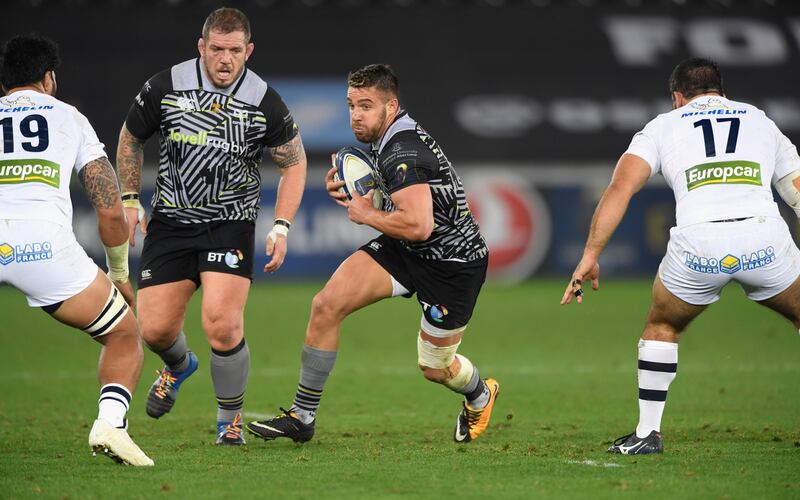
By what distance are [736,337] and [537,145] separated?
25.9ft

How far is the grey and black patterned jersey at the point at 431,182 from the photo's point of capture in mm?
7266

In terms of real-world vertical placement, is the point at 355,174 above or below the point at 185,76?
below

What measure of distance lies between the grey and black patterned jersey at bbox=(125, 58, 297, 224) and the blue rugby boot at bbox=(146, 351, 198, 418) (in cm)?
125

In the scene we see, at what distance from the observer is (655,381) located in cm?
704

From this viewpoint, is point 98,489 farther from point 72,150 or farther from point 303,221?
point 303,221

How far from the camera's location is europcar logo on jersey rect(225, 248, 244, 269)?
24.9 feet

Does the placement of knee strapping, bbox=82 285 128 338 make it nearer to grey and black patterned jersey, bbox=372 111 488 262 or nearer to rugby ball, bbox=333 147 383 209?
rugby ball, bbox=333 147 383 209

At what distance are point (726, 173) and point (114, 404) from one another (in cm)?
382

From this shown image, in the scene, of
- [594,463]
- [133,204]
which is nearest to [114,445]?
[133,204]

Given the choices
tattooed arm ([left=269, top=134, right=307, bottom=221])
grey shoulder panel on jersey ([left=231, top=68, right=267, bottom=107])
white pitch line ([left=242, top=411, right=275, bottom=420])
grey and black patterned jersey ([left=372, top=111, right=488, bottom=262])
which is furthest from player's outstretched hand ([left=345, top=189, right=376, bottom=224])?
white pitch line ([left=242, top=411, right=275, bottom=420])

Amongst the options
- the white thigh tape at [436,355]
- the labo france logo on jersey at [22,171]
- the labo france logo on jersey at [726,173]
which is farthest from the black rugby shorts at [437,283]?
the labo france logo on jersey at [22,171]

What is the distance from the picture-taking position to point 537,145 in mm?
21359

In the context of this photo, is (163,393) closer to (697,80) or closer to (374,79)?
(374,79)

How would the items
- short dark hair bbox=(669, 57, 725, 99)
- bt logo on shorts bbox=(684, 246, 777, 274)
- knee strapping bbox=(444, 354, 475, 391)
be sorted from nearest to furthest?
bt logo on shorts bbox=(684, 246, 777, 274)
short dark hair bbox=(669, 57, 725, 99)
knee strapping bbox=(444, 354, 475, 391)
